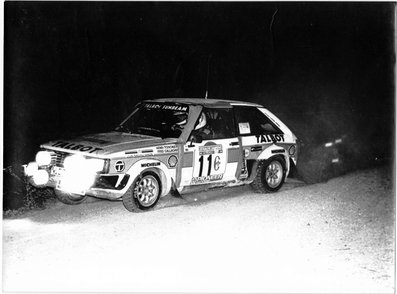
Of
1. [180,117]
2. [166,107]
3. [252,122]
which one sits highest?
[166,107]

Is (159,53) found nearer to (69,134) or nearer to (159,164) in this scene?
(69,134)

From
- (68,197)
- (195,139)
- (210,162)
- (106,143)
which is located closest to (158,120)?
(195,139)

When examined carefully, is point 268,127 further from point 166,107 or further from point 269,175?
point 166,107

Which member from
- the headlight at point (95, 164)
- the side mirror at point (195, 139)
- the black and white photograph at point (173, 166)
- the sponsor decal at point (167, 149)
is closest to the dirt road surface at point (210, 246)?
the black and white photograph at point (173, 166)

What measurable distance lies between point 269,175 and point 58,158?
137 inches

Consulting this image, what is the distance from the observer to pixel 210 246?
578 cm

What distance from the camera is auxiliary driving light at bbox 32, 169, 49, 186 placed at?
676 centimetres

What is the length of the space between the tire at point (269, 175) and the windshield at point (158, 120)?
158cm

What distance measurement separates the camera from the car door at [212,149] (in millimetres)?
7328

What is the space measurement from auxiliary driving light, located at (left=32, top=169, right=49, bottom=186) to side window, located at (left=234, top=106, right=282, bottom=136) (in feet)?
9.96

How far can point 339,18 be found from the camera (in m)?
9.48

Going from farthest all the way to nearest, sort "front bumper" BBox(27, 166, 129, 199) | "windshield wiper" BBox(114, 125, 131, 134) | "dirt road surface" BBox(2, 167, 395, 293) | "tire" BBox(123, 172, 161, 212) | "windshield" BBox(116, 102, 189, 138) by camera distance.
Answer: "windshield wiper" BBox(114, 125, 131, 134), "windshield" BBox(116, 102, 189, 138), "tire" BBox(123, 172, 161, 212), "front bumper" BBox(27, 166, 129, 199), "dirt road surface" BBox(2, 167, 395, 293)

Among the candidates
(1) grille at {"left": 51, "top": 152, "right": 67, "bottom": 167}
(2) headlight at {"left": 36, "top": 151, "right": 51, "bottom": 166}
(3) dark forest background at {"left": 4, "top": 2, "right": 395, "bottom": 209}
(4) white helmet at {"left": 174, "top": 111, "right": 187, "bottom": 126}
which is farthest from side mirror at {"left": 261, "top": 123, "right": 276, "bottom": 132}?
(2) headlight at {"left": 36, "top": 151, "right": 51, "bottom": 166}

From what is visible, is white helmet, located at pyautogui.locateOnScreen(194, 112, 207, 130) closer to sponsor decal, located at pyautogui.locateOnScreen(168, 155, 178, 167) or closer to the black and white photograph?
the black and white photograph
